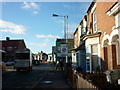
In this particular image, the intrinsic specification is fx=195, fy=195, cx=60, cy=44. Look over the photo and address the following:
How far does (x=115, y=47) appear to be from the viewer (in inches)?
467

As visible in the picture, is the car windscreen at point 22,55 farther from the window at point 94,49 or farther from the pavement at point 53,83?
the window at point 94,49

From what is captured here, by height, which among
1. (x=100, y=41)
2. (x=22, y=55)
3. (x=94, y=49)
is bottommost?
(x=22, y=55)

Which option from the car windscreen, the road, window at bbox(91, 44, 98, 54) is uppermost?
window at bbox(91, 44, 98, 54)

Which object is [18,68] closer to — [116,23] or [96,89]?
[116,23]

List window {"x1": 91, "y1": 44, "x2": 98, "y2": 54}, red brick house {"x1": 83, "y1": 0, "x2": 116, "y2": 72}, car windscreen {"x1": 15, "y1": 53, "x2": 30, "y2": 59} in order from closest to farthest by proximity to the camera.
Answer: red brick house {"x1": 83, "y1": 0, "x2": 116, "y2": 72}, window {"x1": 91, "y1": 44, "x2": 98, "y2": 54}, car windscreen {"x1": 15, "y1": 53, "x2": 30, "y2": 59}

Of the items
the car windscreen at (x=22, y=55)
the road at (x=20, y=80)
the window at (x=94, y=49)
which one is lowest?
the road at (x=20, y=80)

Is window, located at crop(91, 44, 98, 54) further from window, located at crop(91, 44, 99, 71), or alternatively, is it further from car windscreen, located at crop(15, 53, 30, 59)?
car windscreen, located at crop(15, 53, 30, 59)

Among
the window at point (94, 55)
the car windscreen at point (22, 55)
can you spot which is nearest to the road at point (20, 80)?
the window at point (94, 55)

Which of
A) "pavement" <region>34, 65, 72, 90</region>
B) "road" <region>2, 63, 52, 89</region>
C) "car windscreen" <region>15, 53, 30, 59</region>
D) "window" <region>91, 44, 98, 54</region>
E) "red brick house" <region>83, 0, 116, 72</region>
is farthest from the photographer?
"car windscreen" <region>15, 53, 30, 59</region>

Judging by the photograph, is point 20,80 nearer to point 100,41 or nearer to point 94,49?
point 94,49

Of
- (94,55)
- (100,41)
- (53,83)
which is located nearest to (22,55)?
(94,55)

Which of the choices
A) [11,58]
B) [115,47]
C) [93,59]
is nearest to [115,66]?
[115,47]

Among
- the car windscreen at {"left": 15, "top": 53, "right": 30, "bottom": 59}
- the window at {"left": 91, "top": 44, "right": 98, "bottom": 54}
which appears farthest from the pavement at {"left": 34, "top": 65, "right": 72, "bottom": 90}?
the car windscreen at {"left": 15, "top": 53, "right": 30, "bottom": 59}

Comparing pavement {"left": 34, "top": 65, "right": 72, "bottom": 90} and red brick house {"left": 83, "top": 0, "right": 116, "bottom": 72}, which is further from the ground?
red brick house {"left": 83, "top": 0, "right": 116, "bottom": 72}
